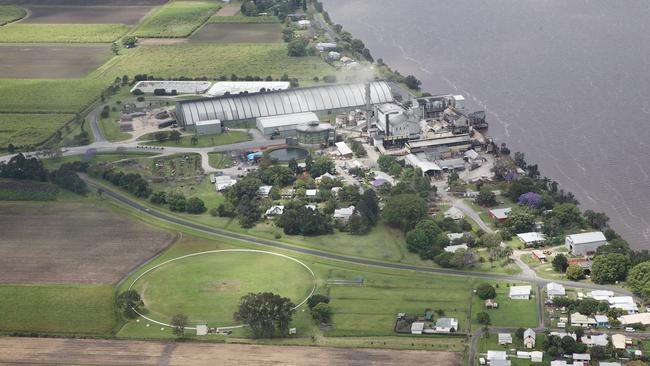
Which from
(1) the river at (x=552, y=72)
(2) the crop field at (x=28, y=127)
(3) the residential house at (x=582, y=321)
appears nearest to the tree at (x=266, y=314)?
(3) the residential house at (x=582, y=321)

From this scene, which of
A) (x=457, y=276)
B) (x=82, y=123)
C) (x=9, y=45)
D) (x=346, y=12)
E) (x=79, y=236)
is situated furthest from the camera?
(x=346, y=12)

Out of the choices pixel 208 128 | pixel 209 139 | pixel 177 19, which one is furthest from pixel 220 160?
pixel 177 19

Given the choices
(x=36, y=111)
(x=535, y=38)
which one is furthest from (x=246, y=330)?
(x=535, y=38)

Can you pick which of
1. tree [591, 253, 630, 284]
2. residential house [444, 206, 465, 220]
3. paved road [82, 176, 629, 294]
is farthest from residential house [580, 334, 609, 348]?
residential house [444, 206, 465, 220]

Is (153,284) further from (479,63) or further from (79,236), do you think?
(479,63)

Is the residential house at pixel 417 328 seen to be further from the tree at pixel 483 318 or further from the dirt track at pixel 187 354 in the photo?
the tree at pixel 483 318

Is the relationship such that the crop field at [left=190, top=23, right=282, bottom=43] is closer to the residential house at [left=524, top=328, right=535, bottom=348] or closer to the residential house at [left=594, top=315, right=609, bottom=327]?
the residential house at [left=594, top=315, right=609, bottom=327]
